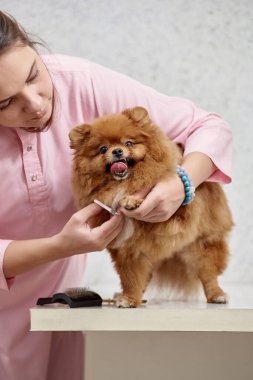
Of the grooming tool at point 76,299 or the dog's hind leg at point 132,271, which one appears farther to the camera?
the dog's hind leg at point 132,271

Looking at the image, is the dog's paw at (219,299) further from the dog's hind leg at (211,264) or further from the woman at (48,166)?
the woman at (48,166)

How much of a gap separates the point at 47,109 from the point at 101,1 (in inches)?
33.2

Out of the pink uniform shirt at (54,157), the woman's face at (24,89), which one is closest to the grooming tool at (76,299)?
the pink uniform shirt at (54,157)

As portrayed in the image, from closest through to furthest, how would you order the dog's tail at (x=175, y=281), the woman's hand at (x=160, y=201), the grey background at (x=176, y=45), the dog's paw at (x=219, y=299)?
the woman's hand at (x=160, y=201)
the dog's paw at (x=219, y=299)
the dog's tail at (x=175, y=281)
the grey background at (x=176, y=45)

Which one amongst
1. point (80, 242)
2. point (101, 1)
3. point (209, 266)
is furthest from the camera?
point (101, 1)

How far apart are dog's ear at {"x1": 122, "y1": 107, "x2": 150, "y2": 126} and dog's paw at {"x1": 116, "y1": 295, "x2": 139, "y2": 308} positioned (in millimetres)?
381

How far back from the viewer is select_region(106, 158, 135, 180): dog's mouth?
1.16 meters

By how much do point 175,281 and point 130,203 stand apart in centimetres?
38

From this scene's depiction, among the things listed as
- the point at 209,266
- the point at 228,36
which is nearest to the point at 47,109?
the point at 209,266

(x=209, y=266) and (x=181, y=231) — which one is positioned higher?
(x=181, y=231)

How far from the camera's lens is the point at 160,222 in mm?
1226

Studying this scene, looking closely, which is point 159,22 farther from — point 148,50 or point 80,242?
point 80,242

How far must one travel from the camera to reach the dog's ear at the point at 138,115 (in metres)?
1.22

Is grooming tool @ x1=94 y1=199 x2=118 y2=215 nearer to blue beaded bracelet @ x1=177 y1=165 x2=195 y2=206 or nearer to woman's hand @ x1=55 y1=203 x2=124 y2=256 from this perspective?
woman's hand @ x1=55 y1=203 x2=124 y2=256
